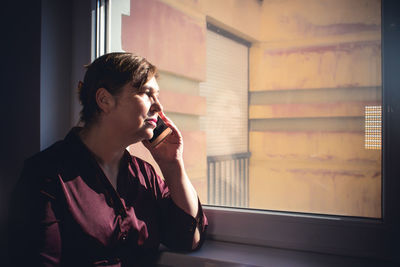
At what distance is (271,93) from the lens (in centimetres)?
134

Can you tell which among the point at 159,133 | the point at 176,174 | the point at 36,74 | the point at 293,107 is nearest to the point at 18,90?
the point at 36,74

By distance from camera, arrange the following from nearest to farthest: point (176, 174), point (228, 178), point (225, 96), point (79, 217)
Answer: point (79, 217) < point (176, 174) < point (228, 178) < point (225, 96)

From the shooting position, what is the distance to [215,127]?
1.72m

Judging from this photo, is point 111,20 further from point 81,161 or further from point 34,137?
point 81,161

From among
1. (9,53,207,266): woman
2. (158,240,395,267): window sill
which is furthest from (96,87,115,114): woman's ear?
(158,240,395,267): window sill

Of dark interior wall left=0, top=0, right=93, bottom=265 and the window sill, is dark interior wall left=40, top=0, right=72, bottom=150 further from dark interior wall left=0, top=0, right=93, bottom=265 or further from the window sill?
the window sill

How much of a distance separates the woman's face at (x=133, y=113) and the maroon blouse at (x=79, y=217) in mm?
130

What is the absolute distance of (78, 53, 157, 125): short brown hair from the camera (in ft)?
3.02

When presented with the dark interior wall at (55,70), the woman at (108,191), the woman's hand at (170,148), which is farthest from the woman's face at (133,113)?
the dark interior wall at (55,70)

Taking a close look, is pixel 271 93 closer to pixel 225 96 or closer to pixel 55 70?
pixel 225 96

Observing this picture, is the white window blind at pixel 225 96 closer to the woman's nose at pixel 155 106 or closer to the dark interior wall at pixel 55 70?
the woman's nose at pixel 155 106

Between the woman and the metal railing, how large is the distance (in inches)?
11.4

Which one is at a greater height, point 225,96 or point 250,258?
point 225,96

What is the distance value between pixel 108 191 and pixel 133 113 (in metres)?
0.24
